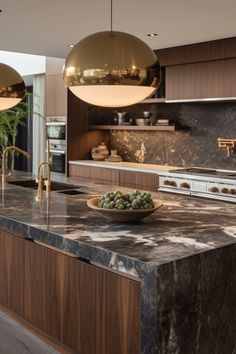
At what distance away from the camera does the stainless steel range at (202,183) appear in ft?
16.8

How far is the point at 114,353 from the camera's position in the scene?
241cm

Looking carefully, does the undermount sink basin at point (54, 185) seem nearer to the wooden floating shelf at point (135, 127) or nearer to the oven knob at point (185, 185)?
the oven knob at point (185, 185)

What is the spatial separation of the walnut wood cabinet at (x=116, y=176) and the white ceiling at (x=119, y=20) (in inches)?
64.3

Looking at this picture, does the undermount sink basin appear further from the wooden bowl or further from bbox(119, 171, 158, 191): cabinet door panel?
the wooden bowl

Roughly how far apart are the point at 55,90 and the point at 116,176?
1.77 metres

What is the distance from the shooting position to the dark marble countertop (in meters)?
2.23

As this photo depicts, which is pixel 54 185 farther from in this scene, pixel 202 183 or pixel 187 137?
pixel 187 137

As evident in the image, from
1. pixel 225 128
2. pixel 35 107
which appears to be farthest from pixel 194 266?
pixel 35 107

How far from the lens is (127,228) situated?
2.64 meters

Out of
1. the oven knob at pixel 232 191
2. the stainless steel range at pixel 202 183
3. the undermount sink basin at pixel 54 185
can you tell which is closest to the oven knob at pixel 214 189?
the stainless steel range at pixel 202 183

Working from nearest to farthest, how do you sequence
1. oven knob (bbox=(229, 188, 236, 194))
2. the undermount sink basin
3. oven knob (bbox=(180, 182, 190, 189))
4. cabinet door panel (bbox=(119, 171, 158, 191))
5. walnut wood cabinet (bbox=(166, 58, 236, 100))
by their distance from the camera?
1. the undermount sink basin
2. oven knob (bbox=(229, 188, 236, 194))
3. walnut wood cabinet (bbox=(166, 58, 236, 100))
4. oven knob (bbox=(180, 182, 190, 189))
5. cabinet door panel (bbox=(119, 171, 158, 191))

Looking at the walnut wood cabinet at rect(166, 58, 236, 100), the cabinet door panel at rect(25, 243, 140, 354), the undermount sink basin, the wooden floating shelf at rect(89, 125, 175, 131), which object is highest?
the walnut wood cabinet at rect(166, 58, 236, 100)

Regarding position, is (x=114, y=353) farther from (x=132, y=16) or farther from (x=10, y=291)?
(x=132, y=16)

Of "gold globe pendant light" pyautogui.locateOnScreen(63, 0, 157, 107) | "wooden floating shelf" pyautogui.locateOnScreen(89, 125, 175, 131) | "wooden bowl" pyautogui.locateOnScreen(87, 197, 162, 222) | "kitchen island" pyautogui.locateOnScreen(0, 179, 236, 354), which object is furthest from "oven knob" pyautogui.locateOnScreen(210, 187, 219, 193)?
"gold globe pendant light" pyautogui.locateOnScreen(63, 0, 157, 107)
